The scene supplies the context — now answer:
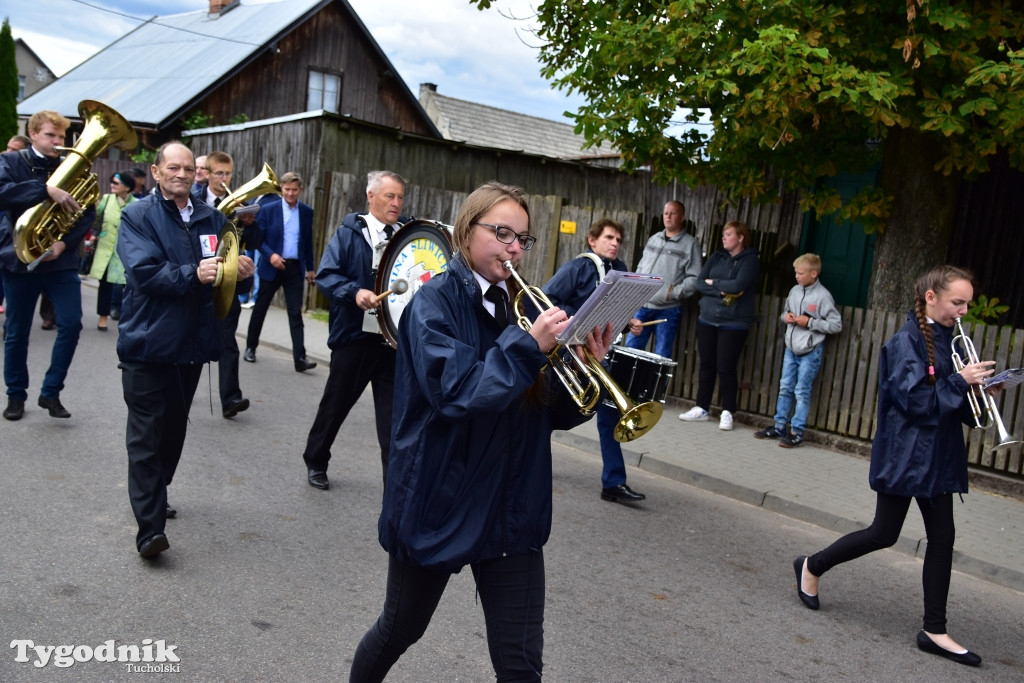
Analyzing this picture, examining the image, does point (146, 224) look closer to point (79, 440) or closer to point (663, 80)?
point (79, 440)

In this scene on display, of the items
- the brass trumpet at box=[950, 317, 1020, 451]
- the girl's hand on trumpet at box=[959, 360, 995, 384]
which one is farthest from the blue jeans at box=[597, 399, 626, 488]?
the girl's hand on trumpet at box=[959, 360, 995, 384]

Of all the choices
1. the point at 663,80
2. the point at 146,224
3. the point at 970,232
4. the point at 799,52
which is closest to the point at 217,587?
the point at 146,224

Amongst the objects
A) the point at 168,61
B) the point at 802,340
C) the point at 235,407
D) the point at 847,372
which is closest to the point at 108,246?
the point at 235,407

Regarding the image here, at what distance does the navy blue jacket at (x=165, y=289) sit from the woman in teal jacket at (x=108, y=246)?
25.2 feet

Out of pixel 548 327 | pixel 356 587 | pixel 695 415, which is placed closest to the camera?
pixel 548 327

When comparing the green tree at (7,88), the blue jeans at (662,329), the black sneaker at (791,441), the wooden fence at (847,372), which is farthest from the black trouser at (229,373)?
the green tree at (7,88)

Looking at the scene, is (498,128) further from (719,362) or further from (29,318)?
(29,318)

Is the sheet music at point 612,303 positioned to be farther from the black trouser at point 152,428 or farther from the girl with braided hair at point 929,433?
the black trouser at point 152,428

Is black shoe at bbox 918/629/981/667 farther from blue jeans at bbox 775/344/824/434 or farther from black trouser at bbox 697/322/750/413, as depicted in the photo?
black trouser at bbox 697/322/750/413

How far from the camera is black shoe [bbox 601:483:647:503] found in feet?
21.9

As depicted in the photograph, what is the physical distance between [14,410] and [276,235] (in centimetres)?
388

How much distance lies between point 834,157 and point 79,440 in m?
6.76

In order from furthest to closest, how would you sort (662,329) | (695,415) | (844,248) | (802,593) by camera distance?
(844,248), (662,329), (695,415), (802,593)

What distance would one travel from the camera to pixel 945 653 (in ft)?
14.9
